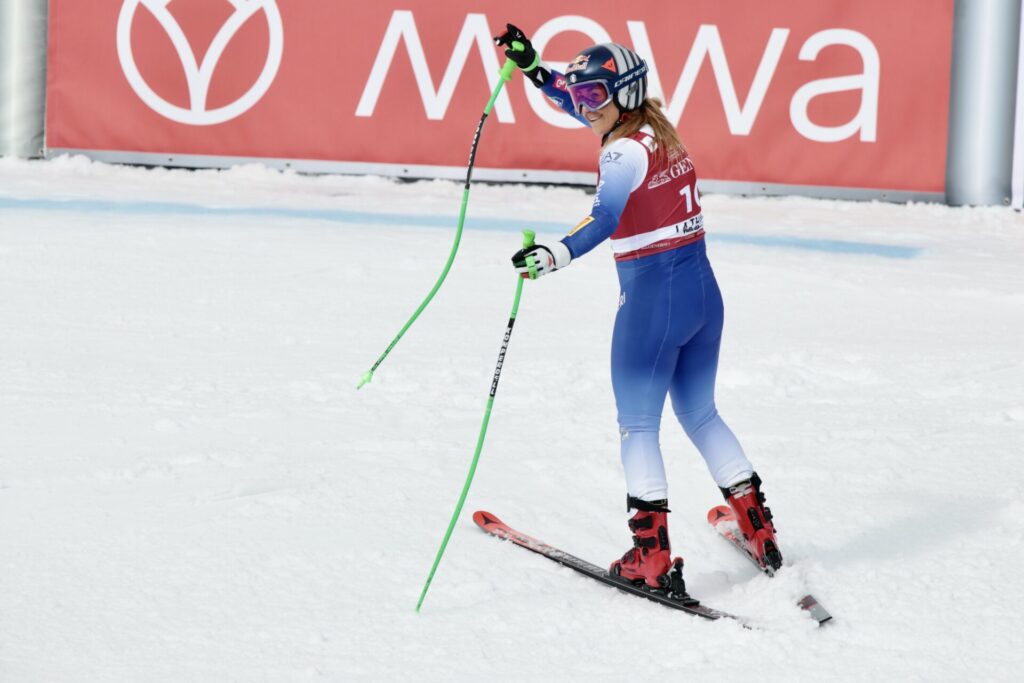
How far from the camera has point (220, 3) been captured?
453 inches

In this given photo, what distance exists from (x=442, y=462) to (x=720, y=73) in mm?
6987

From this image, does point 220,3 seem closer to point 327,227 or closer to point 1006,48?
point 327,227

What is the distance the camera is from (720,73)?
36.8 ft

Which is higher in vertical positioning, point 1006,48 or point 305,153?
point 1006,48

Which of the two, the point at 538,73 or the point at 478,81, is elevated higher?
the point at 538,73

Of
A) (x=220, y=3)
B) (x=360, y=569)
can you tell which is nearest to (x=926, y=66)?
(x=220, y=3)

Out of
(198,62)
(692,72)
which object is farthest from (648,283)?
(198,62)

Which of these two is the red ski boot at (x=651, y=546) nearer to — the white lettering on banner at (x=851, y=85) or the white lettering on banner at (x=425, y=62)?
the white lettering on banner at (x=425, y=62)

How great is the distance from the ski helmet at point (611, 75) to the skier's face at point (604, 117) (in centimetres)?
2

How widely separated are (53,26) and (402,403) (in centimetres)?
750

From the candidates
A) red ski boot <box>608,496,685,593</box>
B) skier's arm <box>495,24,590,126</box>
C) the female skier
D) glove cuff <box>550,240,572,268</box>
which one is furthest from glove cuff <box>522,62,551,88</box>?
red ski boot <box>608,496,685,593</box>

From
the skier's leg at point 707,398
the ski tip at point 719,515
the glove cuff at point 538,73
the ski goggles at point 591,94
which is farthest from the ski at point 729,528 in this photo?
the glove cuff at point 538,73

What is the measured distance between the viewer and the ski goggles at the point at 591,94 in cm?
402

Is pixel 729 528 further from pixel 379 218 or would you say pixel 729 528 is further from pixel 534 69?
pixel 379 218
